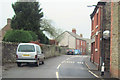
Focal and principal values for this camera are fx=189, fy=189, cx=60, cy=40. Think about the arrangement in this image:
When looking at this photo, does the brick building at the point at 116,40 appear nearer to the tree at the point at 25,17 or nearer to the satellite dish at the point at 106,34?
the satellite dish at the point at 106,34

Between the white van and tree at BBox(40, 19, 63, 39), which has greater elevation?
tree at BBox(40, 19, 63, 39)

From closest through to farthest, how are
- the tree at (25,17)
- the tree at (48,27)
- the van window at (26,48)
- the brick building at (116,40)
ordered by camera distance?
the brick building at (116,40) < the van window at (26,48) < the tree at (25,17) < the tree at (48,27)

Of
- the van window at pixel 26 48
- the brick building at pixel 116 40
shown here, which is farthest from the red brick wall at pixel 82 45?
the brick building at pixel 116 40

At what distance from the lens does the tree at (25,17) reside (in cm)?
3881

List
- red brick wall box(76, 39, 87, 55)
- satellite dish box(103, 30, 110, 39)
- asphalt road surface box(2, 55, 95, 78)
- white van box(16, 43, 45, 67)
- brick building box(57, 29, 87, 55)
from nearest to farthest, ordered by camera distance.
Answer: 1. asphalt road surface box(2, 55, 95, 78)
2. satellite dish box(103, 30, 110, 39)
3. white van box(16, 43, 45, 67)
4. brick building box(57, 29, 87, 55)
5. red brick wall box(76, 39, 87, 55)

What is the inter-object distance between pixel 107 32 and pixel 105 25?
1479mm

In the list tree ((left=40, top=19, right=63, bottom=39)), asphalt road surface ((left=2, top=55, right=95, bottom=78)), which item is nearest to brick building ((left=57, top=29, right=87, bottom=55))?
tree ((left=40, top=19, right=63, bottom=39))

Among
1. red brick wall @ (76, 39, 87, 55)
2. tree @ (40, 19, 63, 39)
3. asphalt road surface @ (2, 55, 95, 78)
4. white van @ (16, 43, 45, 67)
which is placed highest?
tree @ (40, 19, 63, 39)

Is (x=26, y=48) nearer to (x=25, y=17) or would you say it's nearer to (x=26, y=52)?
(x=26, y=52)

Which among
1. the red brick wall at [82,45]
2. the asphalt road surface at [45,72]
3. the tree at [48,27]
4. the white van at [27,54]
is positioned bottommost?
the asphalt road surface at [45,72]

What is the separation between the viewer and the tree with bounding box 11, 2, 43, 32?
3881 cm

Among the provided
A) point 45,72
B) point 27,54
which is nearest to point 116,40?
point 45,72

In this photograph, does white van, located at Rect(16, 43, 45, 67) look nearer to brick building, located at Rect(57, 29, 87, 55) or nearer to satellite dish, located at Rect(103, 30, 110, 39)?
satellite dish, located at Rect(103, 30, 110, 39)

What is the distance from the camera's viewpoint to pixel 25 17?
130ft
